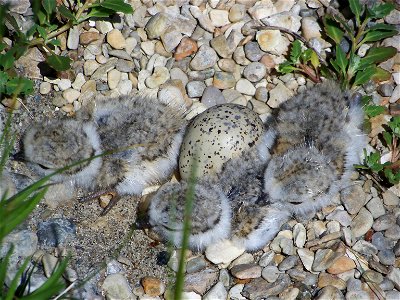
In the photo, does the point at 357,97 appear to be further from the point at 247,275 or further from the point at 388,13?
the point at 247,275

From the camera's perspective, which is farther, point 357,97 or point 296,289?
point 357,97

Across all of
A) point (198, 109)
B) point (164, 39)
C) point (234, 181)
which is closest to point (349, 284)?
point (234, 181)

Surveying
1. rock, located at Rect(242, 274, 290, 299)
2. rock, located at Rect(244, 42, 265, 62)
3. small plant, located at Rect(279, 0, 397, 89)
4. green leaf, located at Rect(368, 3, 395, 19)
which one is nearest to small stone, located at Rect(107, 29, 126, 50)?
rock, located at Rect(244, 42, 265, 62)

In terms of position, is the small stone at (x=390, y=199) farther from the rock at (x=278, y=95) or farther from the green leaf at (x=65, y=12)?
the green leaf at (x=65, y=12)

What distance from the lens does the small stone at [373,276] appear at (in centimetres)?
397

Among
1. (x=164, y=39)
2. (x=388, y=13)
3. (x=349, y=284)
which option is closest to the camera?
(x=349, y=284)

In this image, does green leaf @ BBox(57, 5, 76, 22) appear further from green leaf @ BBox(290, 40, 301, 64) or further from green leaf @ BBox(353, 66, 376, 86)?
green leaf @ BBox(353, 66, 376, 86)

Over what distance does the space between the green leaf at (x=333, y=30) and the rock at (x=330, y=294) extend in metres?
1.63

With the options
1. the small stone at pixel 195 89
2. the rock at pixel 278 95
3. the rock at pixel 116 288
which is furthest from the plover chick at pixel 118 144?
the rock at pixel 278 95

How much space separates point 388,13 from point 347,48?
336 millimetres

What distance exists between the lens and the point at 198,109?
4688mm

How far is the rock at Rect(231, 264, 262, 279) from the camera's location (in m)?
4.04

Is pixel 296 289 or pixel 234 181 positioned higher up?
pixel 234 181

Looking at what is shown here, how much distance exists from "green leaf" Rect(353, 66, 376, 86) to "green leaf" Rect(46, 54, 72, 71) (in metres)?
1.71
